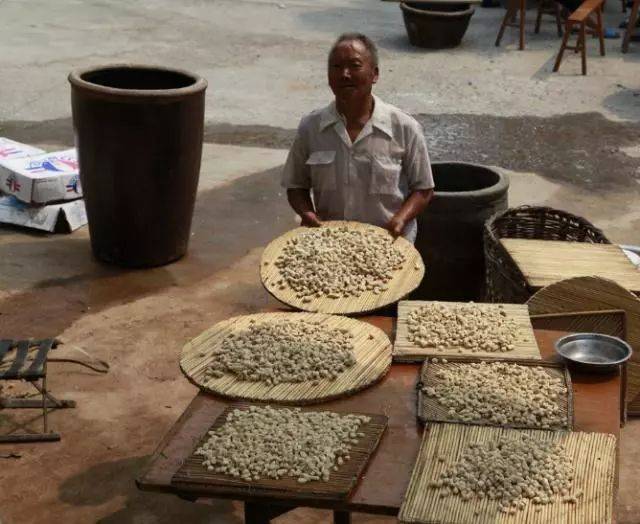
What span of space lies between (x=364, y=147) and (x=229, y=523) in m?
1.56

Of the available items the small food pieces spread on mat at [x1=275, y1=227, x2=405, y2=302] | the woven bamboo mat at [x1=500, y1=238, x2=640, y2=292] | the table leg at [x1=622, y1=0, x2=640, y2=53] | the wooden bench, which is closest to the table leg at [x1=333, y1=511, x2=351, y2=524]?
the small food pieces spread on mat at [x1=275, y1=227, x2=405, y2=302]

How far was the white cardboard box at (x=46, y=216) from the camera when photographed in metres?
6.32

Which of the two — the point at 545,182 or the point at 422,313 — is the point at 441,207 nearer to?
the point at 422,313

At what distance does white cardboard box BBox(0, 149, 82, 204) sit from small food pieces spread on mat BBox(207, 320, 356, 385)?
3.46 meters

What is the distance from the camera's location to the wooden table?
2424 millimetres

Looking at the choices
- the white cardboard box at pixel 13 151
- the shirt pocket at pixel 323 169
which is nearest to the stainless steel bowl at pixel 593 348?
the shirt pocket at pixel 323 169

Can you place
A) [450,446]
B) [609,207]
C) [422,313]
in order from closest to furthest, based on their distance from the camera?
[450,446]
[422,313]
[609,207]

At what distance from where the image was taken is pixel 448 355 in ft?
10.1

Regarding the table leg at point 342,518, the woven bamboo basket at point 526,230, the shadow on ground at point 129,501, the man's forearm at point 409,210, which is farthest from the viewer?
the woven bamboo basket at point 526,230

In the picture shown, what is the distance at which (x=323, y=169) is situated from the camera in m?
4.20

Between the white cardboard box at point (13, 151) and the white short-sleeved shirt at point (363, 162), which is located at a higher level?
the white short-sleeved shirt at point (363, 162)

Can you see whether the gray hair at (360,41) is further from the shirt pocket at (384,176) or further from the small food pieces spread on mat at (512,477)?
the small food pieces spread on mat at (512,477)

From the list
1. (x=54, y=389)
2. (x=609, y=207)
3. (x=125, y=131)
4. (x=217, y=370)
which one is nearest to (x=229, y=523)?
(x=217, y=370)

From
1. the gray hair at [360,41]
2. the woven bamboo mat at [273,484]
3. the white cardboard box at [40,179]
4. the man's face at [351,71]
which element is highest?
the gray hair at [360,41]
